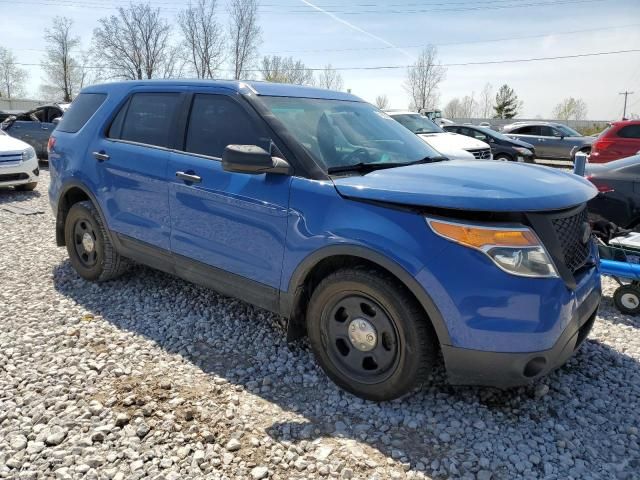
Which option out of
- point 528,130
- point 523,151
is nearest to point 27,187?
point 523,151

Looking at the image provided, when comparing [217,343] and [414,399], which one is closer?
[414,399]

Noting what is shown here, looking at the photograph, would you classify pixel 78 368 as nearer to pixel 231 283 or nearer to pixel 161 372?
pixel 161 372

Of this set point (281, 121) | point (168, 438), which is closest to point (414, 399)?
point (168, 438)

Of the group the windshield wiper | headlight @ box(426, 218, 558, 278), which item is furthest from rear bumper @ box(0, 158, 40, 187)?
headlight @ box(426, 218, 558, 278)

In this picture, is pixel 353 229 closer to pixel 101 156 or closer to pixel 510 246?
pixel 510 246

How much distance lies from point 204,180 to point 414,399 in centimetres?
198

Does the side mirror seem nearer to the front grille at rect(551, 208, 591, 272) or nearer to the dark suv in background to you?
the front grille at rect(551, 208, 591, 272)

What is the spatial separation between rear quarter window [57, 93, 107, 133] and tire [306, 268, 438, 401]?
3.00 m

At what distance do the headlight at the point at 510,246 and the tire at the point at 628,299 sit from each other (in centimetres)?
241

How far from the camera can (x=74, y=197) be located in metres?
4.81

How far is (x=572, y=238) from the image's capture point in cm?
279

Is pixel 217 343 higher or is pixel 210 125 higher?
pixel 210 125

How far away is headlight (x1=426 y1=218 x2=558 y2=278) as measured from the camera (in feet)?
7.89

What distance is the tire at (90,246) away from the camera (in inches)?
177
